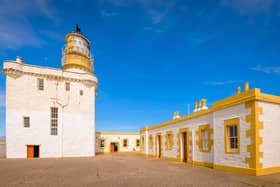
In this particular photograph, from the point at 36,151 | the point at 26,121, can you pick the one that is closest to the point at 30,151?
the point at 36,151

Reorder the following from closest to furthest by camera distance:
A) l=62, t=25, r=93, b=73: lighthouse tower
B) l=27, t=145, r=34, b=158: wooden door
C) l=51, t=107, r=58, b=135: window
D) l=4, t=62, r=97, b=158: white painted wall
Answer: l=4, t=62, r=97, b=158: white painted wall → l=27, t=145, r=34, b=158: wooden door → l=51, t=107, r=58, b=135: window → l=62, t=25, r=93, b=73: lighthouse tower

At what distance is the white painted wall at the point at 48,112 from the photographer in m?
19.1

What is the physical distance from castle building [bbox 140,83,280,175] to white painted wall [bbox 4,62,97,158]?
48.2 feet

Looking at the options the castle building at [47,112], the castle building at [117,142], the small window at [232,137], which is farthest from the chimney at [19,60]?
the small window at [232,137]

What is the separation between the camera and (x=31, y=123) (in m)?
19.6

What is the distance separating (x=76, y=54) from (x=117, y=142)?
1770 centimetres

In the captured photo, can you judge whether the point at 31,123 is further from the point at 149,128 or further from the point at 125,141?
the point at 125,141

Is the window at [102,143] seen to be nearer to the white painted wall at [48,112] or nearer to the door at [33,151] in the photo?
the white painted wall at [48,112]

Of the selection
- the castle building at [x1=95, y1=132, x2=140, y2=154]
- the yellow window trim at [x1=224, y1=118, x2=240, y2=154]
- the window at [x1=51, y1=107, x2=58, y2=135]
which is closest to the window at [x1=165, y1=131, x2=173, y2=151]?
the yellow window trim at [x1=224, y1=118, x2=240, y2=154]

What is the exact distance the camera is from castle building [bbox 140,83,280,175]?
7844mm

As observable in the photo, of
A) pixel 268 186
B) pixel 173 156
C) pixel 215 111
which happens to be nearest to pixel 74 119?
pixel 173 156

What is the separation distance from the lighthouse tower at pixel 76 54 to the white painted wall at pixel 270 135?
23904mm

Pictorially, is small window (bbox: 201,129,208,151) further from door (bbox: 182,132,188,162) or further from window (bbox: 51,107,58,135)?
window (bbox: 51,107,58,135)

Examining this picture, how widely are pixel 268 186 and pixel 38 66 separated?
23.9 meters
